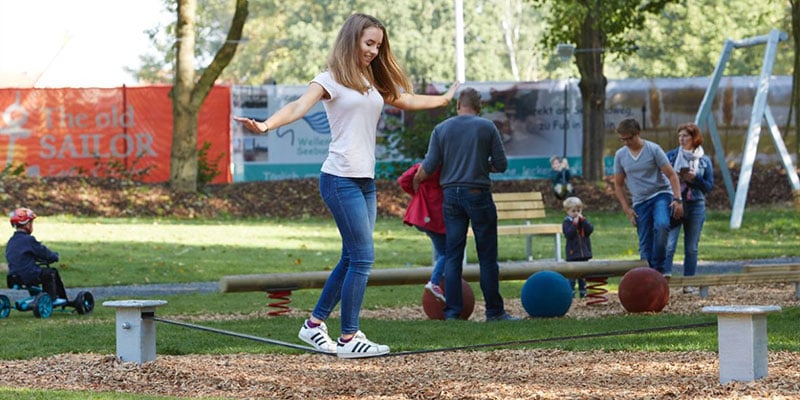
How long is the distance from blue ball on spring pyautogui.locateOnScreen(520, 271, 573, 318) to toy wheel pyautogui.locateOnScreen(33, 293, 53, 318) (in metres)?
4.40

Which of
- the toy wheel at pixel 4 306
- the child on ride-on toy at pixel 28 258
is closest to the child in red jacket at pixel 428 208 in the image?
the child on ride-on toy at pixel 28 258

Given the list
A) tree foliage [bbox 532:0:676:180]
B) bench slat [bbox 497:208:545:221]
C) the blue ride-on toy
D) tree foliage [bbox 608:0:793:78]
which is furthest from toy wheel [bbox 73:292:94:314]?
tree foliage [bbox 608:0:793:78]

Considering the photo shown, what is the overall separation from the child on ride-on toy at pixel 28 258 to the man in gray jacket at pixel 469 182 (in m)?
3.70

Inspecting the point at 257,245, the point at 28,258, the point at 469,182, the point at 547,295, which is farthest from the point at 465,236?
the point at 257,245

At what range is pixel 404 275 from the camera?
11922 millimetres

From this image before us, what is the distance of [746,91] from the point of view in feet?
105

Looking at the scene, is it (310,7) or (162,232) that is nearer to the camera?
(162,232)

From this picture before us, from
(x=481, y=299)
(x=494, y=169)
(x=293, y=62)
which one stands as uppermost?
(x=293, y=62)

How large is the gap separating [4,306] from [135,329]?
442 cm

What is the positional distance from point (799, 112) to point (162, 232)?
12333 millimetres

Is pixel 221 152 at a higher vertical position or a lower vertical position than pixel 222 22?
lower

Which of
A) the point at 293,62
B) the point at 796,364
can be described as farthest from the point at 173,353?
the point at 293,62

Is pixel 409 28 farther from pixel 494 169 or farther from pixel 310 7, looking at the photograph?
pixel 494 169

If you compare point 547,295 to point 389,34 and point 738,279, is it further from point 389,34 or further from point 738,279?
point 389,34
